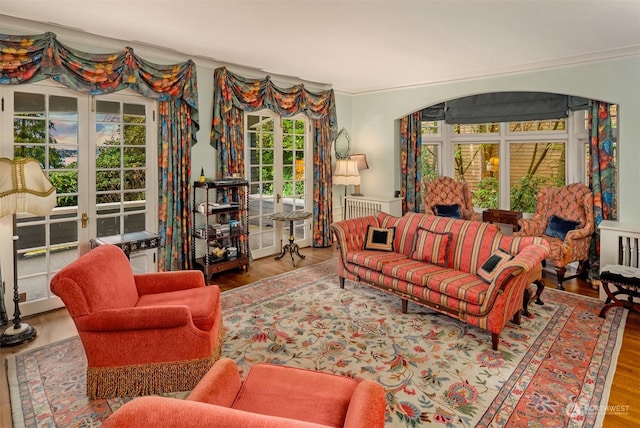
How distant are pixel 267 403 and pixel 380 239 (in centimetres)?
305

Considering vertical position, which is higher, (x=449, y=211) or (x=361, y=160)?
(x=361, y=160)

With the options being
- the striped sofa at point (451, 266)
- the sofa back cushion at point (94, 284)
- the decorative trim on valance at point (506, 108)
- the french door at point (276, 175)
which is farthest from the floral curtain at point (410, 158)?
the sofa back cushion at point (94, 284)

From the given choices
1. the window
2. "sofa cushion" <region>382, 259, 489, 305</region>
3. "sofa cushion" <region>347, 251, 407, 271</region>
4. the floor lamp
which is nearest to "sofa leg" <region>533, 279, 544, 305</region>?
"sofa cushion" <region>382, 259, 489, 305</region>

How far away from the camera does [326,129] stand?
261 inches

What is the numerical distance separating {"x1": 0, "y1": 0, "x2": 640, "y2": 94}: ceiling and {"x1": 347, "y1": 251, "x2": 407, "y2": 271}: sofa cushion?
2275 mm

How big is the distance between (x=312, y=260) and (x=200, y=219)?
175 cm

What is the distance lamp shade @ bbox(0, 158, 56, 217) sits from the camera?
3043 mm

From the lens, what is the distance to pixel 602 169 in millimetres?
4730

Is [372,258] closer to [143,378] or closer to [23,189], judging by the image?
[143,378]

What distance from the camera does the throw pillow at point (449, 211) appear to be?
6340 millimetres

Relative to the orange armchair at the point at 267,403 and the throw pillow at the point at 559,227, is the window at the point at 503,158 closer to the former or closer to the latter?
the throw pillow at the point at 559,227

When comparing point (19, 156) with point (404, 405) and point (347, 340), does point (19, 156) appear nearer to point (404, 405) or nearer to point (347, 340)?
point (347, 340)

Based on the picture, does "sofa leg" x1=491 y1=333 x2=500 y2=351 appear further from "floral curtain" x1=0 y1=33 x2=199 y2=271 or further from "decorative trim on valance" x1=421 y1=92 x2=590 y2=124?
"decorative trim on valance" x1=421 y1=92 x2=590 y2=124

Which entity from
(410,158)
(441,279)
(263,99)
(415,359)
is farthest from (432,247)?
(410,158)
